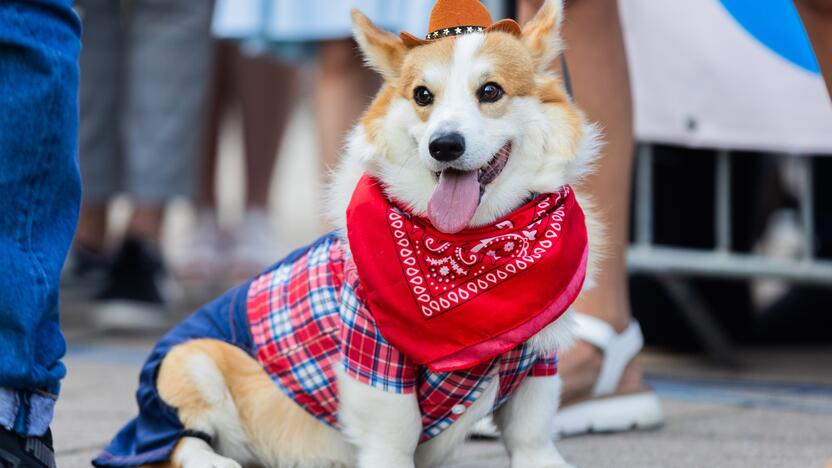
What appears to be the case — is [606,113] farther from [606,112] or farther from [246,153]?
[246,153]

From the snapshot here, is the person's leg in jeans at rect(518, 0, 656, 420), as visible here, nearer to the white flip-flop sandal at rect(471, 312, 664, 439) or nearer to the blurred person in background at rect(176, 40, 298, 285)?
the white flip-flop sandal at rect(471, 312, 664, 439)

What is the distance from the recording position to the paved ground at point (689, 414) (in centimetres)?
242

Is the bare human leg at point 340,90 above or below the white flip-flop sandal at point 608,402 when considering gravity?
above

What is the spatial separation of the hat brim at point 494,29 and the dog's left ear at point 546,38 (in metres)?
0.03

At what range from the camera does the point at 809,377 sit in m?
3.80

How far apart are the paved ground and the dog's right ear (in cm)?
88

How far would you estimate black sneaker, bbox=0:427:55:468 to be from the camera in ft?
5.78

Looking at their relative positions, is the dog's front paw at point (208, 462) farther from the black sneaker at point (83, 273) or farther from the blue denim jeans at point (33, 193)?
the black sneaker at point (83, 273)

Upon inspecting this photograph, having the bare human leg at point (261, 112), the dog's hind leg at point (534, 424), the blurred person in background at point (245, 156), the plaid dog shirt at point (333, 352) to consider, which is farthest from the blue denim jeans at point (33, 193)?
the bare human leg at point (261, 112)

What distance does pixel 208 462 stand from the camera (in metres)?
2.10

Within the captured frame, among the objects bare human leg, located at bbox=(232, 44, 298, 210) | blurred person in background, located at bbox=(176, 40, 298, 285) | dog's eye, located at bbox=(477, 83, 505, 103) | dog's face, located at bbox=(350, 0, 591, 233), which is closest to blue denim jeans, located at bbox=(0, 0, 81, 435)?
dog's face, located at bbox=(350, 0, 591, 233)

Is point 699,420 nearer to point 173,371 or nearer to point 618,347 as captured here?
point 618,347

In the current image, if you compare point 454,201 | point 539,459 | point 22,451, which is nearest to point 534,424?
point 539,459

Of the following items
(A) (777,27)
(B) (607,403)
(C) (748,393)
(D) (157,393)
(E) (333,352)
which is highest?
(A) (777,27)
